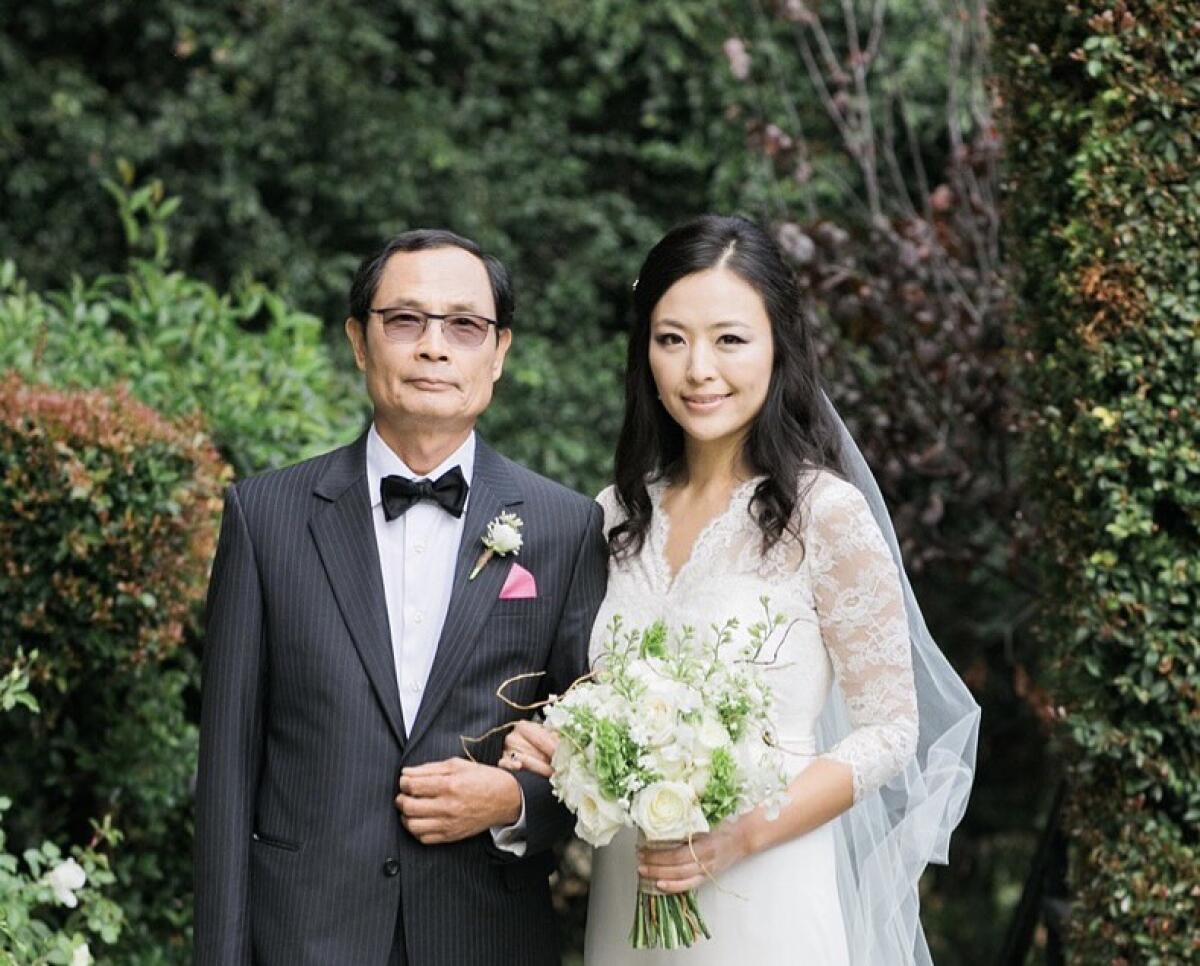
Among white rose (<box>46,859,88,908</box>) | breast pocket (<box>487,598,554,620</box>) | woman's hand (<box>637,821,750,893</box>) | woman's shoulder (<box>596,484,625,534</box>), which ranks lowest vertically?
white rose (<box>46,859,88,908</box>)

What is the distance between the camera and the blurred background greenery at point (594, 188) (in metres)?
6.34

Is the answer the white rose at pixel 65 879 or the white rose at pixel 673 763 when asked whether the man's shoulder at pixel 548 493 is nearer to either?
the white rose at pixel 673 763

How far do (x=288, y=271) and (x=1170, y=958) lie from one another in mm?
5005

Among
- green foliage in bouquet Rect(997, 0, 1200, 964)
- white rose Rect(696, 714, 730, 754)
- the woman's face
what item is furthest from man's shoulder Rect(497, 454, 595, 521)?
green foliage in bouquet Rect(997, 0, 1200, 964)

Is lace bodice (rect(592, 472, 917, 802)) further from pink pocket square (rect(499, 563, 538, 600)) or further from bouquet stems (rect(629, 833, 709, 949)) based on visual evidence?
bouquet stems (rect(629, 833, 709, 949))

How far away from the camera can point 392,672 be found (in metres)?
3.01

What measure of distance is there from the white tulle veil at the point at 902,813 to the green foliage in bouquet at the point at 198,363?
208 centimetres

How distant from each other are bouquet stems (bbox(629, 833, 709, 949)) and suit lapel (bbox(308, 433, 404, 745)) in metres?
0.51

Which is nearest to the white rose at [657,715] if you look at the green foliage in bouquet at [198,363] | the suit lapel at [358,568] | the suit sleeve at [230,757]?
the suit lapel at [358,568]

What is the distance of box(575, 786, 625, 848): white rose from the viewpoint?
277 cm

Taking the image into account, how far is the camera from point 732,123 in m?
8.02

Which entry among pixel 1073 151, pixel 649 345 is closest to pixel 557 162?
pixel 1073 151

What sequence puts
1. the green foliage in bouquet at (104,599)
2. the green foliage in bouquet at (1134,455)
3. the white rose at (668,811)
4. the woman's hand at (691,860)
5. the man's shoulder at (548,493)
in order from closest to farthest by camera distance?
1. the white rose at (668,811)
2. the woman's hand at (691,860)
3. the man's shoulder at (548,493)
4. the green foliage in bouquet at (1134,455)
5. the green foliage in bouquet at (104,599)

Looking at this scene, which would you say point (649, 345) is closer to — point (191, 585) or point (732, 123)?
point (191, 585)
